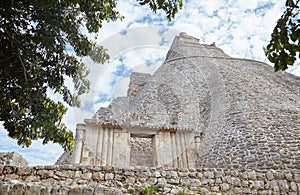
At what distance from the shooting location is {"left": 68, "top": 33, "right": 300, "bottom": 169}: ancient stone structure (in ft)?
26.1

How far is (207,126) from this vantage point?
11.2 m

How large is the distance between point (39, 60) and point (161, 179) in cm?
373

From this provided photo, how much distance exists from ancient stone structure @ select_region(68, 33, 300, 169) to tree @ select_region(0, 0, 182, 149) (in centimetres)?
360

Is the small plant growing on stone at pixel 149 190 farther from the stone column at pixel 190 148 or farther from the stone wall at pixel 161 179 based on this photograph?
the stone column at pixel 190 148

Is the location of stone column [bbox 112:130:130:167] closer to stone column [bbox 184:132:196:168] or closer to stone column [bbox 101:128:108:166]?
stone column [bbox 101:128:108:166]

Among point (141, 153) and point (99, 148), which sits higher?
point (141, 153)

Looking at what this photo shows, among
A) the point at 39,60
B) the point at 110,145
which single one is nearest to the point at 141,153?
the point at 110,145

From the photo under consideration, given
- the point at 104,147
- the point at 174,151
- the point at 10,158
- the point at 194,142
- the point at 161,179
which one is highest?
the point at 194,142

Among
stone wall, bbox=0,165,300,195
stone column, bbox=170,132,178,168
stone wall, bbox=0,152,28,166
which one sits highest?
stone column, bbox=170,132,178,168

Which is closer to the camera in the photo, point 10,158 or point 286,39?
point 286,39

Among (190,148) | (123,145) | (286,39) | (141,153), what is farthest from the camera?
(141,153)

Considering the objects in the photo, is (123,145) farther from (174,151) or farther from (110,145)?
(174,151)

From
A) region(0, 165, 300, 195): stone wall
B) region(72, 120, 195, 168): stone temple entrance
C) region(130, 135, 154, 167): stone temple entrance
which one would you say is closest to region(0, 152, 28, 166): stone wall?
region(0, 165, 300, 195): stone wall

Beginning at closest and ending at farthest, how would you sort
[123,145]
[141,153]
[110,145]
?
1. [110,145]
2. [123,145]
3. [141,153]
